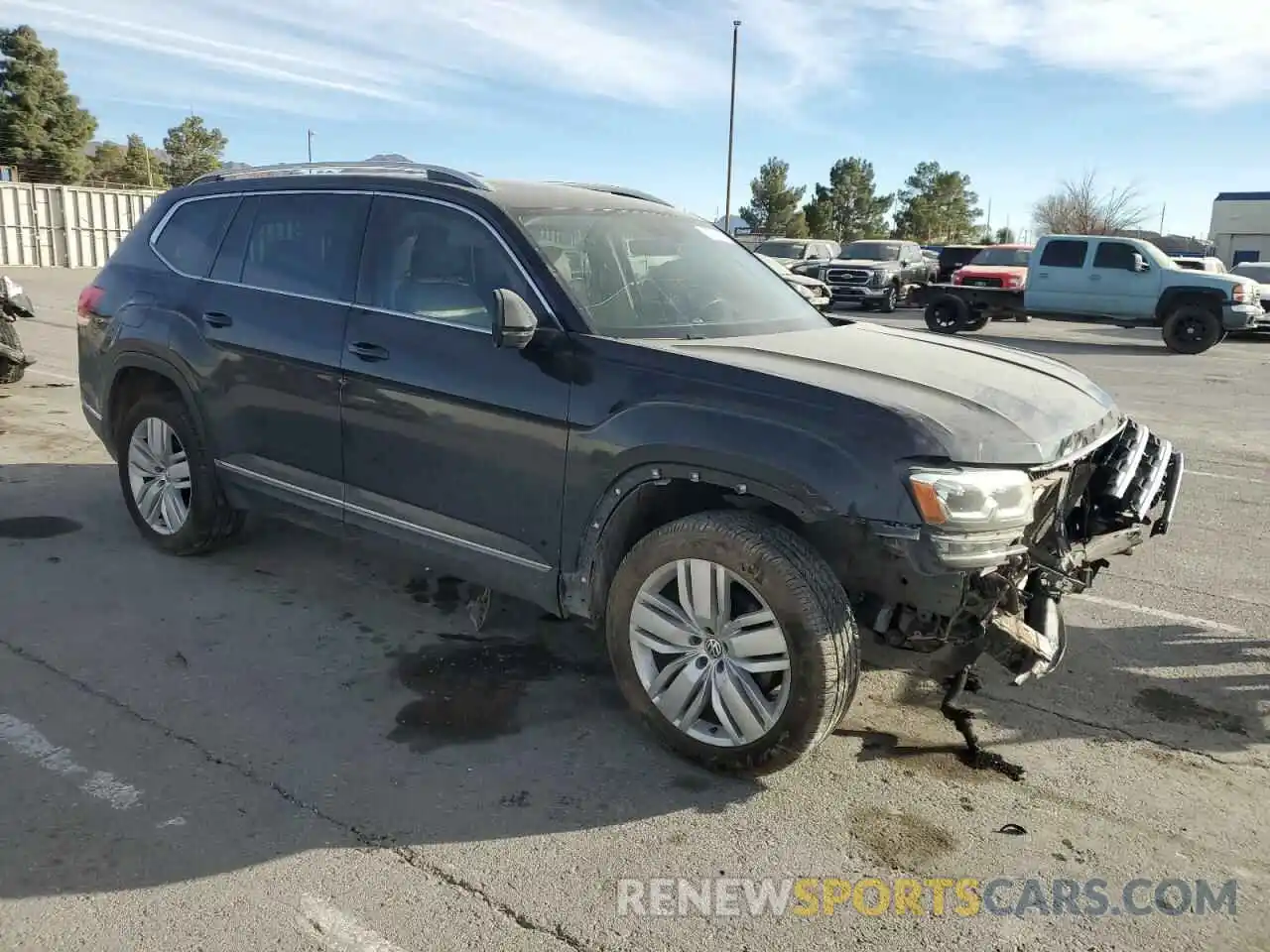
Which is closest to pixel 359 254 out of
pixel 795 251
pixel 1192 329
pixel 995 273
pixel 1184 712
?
pixel 1184 712

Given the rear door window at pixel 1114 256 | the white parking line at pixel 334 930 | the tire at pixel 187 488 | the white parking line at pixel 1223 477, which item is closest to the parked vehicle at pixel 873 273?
the rear door window at pixel 1114 256

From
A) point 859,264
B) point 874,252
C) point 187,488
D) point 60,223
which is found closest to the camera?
point 187,488

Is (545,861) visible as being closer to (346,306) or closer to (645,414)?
(645,414)

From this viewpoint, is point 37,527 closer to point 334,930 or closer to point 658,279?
point 658,279

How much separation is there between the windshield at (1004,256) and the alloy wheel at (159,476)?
2083cm

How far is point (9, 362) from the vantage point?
9570 mm

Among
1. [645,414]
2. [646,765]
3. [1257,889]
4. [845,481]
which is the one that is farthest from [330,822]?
[1257,889]

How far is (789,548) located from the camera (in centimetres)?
309

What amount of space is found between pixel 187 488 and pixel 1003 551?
3.95 meters

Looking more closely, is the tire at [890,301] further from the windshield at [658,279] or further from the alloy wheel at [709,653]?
the alloy wheel at [709,653]

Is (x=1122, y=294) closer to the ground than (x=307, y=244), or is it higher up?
closer to the ground

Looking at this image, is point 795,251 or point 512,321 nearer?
point 512,321

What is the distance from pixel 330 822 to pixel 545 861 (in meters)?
0.67

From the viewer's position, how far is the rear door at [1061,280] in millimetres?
19547
